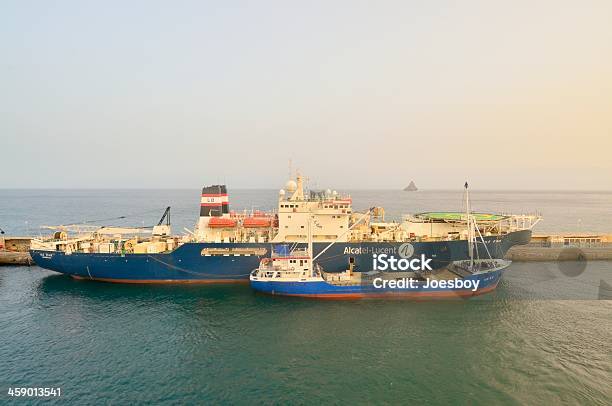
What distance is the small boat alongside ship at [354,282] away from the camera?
2411 centimetres

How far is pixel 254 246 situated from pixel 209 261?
4.47 meters

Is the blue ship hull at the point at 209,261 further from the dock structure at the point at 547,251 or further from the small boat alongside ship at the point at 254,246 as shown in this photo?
the dock structure at the point at 547,251

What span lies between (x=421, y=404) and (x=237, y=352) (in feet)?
32.2

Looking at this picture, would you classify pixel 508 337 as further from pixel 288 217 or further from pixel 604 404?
pixel 288 217

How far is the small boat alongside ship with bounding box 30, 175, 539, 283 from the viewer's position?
1085 inches

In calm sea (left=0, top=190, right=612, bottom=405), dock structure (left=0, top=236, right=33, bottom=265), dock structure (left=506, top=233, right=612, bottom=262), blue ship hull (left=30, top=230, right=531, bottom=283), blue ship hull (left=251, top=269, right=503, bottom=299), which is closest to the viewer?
calm sea (left=0, top=190, right=612, bottom=405)

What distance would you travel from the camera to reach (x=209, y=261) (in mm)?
27562

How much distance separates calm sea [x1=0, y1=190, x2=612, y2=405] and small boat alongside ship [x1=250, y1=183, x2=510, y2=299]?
975 millimetres

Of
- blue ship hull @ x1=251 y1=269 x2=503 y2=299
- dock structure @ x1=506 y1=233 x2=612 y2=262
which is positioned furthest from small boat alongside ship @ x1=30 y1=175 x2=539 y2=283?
dock structure @ x1=506 y1=233 x2=612 y2=262

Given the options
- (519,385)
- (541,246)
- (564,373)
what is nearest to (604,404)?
(564,373)

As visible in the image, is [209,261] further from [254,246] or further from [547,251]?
[547,251]

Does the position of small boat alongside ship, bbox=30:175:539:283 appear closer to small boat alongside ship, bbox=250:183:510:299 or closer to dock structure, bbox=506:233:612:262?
small boat alongside ship, bbox=250:183:510:299

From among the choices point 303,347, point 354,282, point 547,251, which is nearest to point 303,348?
point 303,347

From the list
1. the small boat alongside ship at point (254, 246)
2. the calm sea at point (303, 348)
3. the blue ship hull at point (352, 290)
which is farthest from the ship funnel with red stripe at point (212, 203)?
the blue ship hull at point (352, 290)
